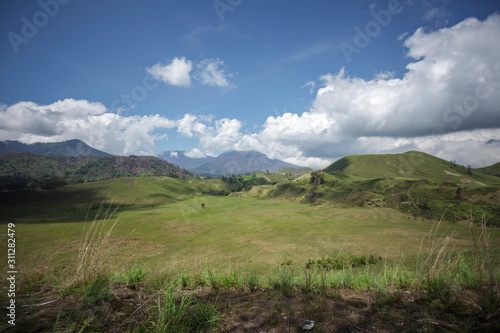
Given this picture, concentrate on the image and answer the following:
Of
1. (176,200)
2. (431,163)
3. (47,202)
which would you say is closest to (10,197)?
(47,202)

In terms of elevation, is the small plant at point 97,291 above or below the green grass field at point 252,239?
above

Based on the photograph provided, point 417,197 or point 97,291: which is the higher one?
point 97,291

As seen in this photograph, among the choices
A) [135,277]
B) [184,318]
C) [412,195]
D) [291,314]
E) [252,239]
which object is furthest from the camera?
[412,195]

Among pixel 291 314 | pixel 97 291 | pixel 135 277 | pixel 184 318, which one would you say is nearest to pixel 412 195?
pixel 291 314

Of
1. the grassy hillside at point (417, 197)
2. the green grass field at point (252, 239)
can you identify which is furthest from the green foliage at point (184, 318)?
the grassy hillside at point (417, 197)

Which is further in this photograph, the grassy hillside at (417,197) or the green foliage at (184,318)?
the grassy hillside at (417,197)

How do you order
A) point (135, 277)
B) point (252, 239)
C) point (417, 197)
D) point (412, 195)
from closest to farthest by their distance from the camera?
point (135, 277) → point (252, 239) → point (417, 197) → point (412, 195)

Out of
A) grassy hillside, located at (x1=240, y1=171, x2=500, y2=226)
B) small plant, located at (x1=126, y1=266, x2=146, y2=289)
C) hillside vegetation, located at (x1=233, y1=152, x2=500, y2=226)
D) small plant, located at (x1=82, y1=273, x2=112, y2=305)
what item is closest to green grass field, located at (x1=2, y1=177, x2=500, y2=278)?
small plant, located at (x1=82, y1=273, x2=112, y2=305)

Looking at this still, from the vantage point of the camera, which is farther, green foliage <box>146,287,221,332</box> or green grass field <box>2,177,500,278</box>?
green grass field <box>2,177,500,278</box>

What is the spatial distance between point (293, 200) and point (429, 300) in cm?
12982

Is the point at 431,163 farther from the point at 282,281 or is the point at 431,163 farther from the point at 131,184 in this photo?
the point at 131,184

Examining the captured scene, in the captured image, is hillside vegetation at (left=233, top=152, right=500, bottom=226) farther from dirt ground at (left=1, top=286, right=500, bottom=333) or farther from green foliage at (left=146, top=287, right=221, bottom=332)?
green foliage at (left=146, top=287, right=221, bottom=332)

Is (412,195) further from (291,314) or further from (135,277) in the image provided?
(135,277)

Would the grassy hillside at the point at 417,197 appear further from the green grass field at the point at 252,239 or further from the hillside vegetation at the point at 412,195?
the green grass field at the point at 252,239
